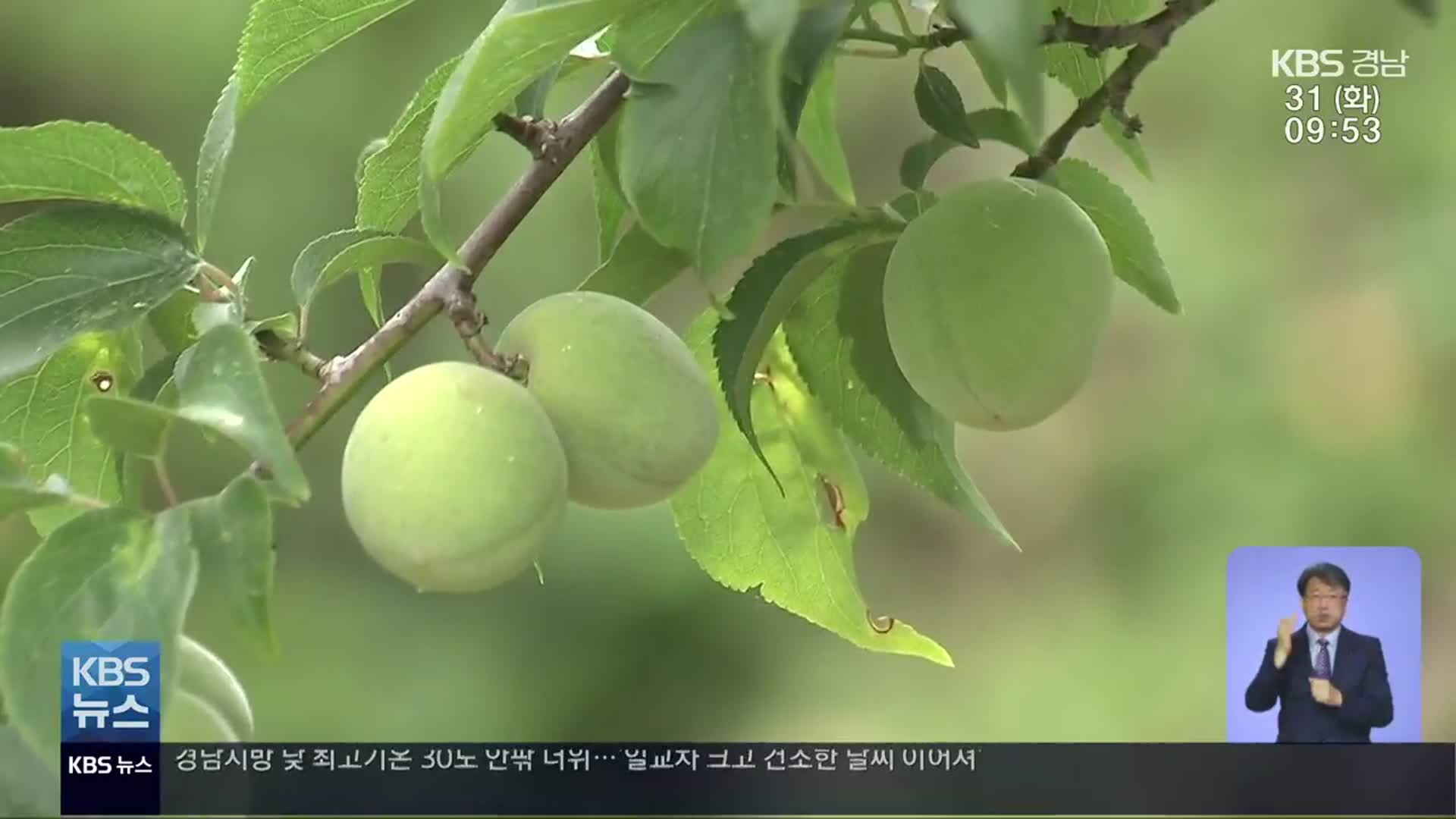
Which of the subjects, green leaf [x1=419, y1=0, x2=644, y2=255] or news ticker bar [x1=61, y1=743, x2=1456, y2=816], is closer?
green leaf [x1=419, y1=0, x2=644, y2=255]

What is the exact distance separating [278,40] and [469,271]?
95 millimetres

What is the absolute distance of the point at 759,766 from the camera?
0.79m

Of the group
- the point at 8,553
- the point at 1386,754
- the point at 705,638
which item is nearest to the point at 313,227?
the point at 8,553

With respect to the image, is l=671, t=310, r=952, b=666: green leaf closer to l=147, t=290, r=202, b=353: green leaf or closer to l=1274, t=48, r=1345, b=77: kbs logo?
l=147, t=290, r=202, b=353: green leaf

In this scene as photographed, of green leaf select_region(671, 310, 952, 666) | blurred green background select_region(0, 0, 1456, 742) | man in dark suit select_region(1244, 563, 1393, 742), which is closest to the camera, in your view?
green leaf select_region(671, 310, 952, 666)

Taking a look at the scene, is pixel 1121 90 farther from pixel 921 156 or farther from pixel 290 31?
pixel 290 31

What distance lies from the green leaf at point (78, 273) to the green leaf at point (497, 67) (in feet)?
0.30

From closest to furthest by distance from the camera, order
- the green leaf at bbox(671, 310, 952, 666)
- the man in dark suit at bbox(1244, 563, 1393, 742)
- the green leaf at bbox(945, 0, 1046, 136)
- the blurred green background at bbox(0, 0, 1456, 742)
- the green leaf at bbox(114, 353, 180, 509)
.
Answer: the green leaf at bbox(945, 0, 1046, 136) → the green leaf at bbox(114, 353, 180, 509) → the green leaf at bbox(671, 310, 952, 666) → the man in dark suit at bbox(1244, 563, 1393, 742) → the blurred green background at bbox(0, 0, 1456, 742)

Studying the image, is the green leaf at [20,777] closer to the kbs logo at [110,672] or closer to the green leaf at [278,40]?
the kbs logo at [110,672]

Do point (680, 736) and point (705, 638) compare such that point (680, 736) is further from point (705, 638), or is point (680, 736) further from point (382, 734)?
point (382, 734)

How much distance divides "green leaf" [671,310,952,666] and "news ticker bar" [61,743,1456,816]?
0.99 ft

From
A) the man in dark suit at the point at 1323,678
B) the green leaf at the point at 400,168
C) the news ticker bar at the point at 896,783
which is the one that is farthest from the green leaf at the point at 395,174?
the man in dark suit at the point at 1323,678

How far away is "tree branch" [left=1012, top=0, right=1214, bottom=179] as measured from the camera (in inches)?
12.7

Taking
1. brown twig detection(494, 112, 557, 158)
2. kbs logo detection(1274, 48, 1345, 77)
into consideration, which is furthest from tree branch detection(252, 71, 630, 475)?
kbs logo detection(1274, 48, 1345, 77)
